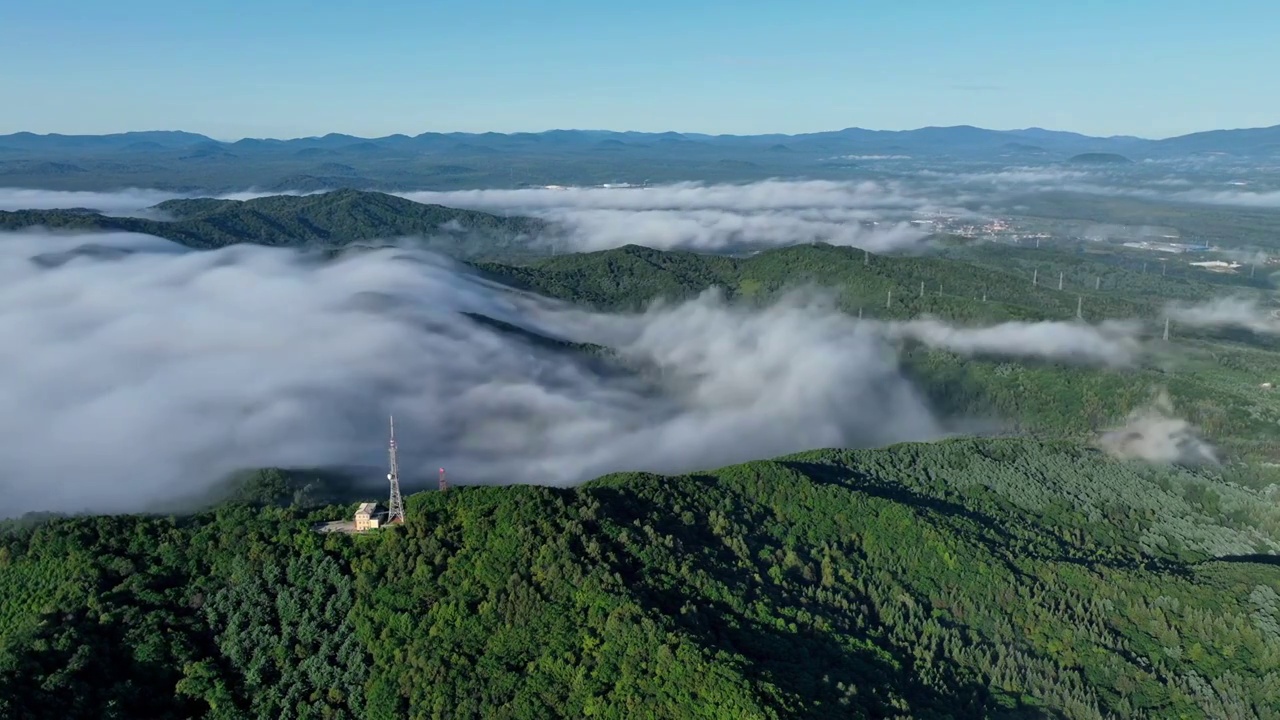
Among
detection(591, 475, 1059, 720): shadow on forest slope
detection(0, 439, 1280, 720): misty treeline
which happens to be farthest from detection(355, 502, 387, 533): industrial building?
detection(591, 475, 1059, 720): shadow on forest slope

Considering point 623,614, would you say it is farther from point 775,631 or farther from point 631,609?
point 775,631

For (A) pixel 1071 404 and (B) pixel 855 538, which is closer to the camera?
(B) pixel 855 538

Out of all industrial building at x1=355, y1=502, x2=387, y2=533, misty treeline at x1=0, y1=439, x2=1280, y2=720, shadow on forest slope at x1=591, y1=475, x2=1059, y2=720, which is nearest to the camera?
misty treeline at x1=0, y1=439, x2=1280, y2=720

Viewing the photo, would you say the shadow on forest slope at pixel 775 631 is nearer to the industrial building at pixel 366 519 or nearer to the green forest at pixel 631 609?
the green forest at pixel 631 609

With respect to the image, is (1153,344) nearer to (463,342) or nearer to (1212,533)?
(1212,533)

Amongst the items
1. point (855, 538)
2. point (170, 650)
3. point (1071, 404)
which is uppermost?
point (170, 650)

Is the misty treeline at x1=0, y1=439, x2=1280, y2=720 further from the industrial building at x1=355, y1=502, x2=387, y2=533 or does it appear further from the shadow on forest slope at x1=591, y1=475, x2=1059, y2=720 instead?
the industrial building at x1=355, y1=502, x2=387, y2=533

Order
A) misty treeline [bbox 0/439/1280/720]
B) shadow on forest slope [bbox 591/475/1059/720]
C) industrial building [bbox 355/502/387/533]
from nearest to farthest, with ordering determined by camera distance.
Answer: misty treeline [bbox 0/439/1280/720] → shadow on forest slope [bbox 591/475/1059/720] → industrial building [bbox 355/502/387/533]

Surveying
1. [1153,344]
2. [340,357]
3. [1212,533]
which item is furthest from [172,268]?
[1153,344]
